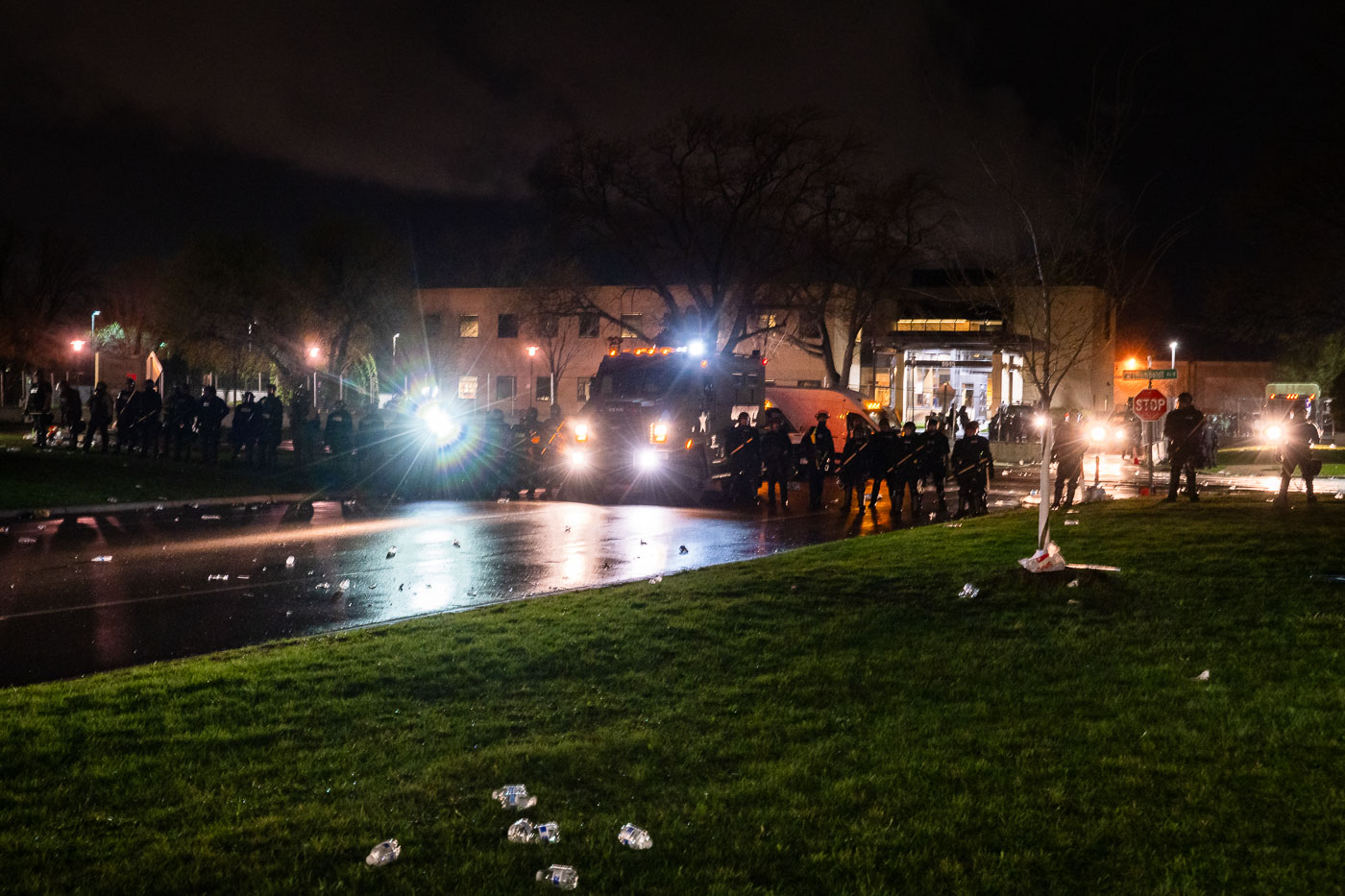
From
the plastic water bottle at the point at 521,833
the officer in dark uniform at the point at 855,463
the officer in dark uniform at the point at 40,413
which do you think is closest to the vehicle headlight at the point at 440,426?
the officer in dark uniform at the point at 40,413

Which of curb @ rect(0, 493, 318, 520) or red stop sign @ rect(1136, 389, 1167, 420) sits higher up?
red stop sign @ rect(1136, 389, 1167, 420)

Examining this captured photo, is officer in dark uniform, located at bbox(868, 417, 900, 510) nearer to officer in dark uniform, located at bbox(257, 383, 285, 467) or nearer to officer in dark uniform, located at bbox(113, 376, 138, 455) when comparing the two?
officer in dark uniform, located at bbox(257, 383, 285, 467)

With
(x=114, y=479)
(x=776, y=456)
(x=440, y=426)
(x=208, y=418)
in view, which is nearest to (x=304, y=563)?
(x=776, y=456)

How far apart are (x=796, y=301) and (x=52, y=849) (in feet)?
145

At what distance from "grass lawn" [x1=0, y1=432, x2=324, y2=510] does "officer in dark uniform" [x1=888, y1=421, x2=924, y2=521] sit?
1139cm

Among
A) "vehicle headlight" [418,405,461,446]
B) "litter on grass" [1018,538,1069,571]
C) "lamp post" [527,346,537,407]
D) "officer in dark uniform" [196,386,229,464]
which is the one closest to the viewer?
"litter on grass" [1018,538,1069,571]

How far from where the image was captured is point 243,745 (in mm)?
5848

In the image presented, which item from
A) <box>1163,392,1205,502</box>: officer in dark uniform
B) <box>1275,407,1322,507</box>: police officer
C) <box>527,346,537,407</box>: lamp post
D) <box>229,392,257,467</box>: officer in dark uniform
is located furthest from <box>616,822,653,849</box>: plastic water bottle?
<box>527,346,537,407</box>: lamp post

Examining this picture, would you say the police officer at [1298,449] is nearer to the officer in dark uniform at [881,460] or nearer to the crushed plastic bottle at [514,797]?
the officer in dark uniform at [881,460]

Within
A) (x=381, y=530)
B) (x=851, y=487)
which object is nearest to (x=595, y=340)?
(x=851, y=487)

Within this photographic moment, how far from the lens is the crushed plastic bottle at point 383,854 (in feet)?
14.3

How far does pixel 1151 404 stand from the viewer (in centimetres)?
2181

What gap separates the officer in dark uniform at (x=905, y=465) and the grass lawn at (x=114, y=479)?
37.4 ft

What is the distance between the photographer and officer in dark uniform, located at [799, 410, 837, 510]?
71.8ft
